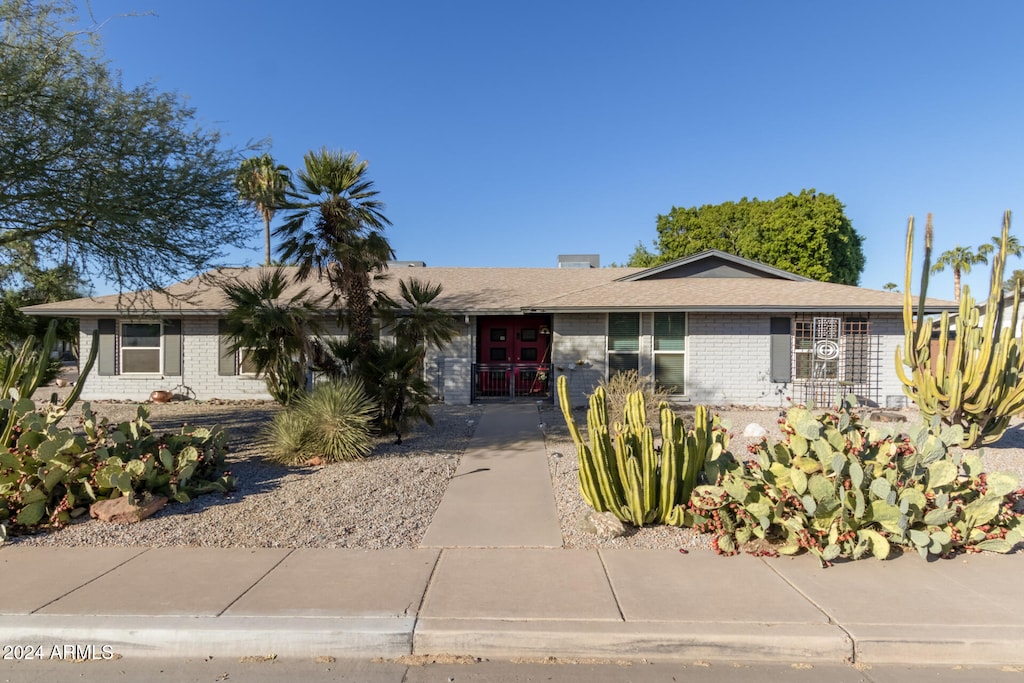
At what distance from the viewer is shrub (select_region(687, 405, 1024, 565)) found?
16.3 feet

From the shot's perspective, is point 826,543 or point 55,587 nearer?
point 55,587

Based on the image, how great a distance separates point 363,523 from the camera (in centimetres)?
588

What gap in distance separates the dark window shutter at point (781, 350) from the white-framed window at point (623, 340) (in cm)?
319

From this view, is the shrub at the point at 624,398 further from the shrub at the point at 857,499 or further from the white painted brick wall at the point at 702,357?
the shrub at the point at 857,499

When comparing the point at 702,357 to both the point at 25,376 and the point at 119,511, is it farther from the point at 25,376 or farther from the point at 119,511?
the point at 25,376

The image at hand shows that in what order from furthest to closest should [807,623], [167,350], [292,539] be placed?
1. [167,350]
2. [292,539]
3. [807,623]

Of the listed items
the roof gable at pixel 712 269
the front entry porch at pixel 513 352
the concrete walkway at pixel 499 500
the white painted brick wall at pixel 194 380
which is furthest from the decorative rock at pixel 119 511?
the roof gable at pixel 712 269

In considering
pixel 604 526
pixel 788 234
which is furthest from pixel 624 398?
pixel 788 234

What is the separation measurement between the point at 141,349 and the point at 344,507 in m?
12.0

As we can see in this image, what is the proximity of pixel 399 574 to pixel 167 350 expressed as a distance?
13373mm

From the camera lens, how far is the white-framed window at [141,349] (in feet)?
50.1

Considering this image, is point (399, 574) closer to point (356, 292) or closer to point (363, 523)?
point (363, 523)

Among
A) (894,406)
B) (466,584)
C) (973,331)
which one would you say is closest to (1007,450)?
(973,331)

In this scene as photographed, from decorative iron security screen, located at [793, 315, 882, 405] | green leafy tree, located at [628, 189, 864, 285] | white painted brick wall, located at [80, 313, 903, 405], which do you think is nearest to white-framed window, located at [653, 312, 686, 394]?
white painted brick wall, located at [80, 313, 903, 405]
